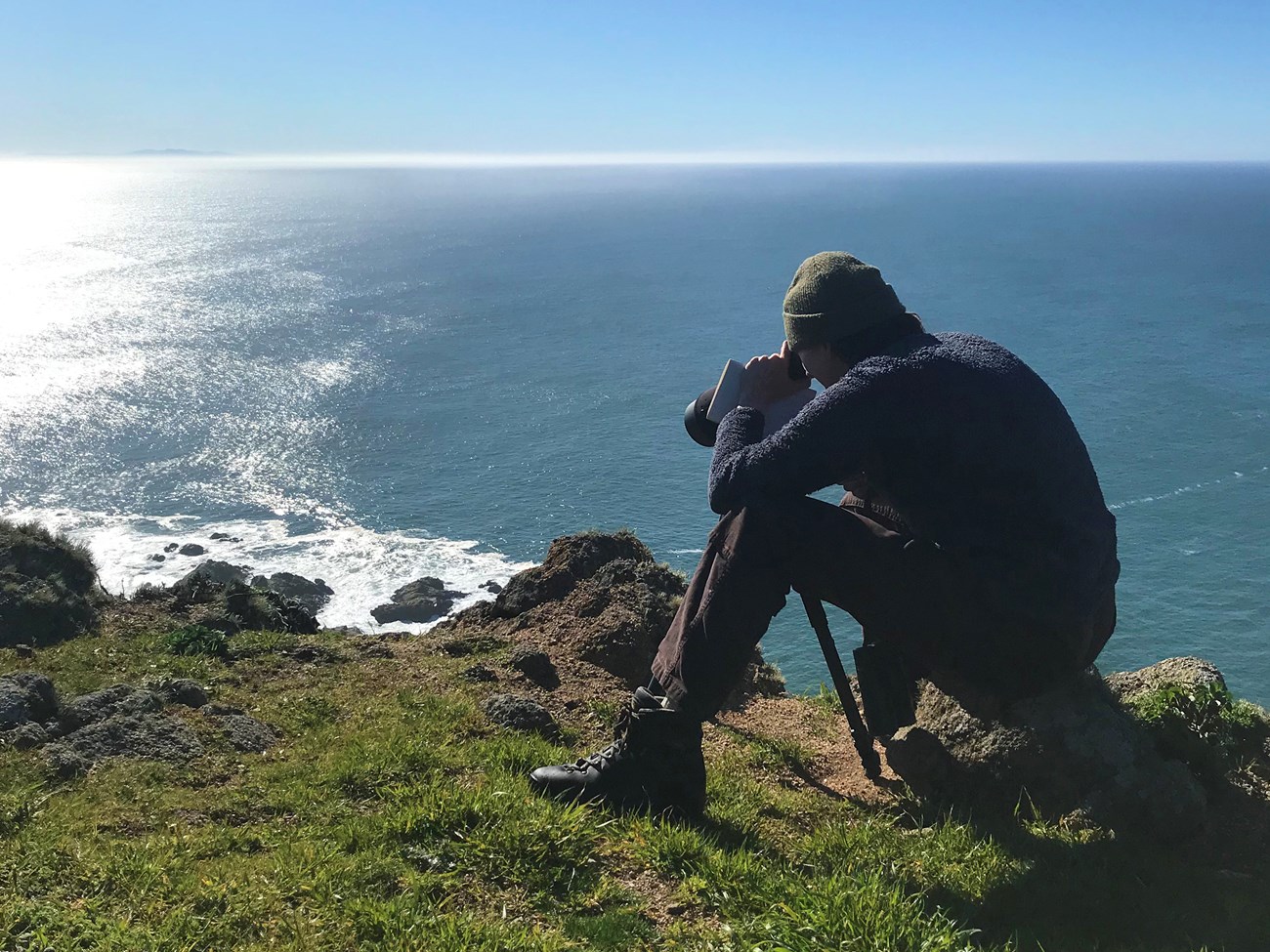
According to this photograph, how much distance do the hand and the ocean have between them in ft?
101

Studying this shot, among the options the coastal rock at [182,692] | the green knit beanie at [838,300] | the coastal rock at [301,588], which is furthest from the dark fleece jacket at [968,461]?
the coastal rock at [301,588]

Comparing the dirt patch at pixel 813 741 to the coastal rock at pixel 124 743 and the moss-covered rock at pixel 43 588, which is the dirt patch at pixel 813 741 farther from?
the moss-covered rock at pixel 43 588

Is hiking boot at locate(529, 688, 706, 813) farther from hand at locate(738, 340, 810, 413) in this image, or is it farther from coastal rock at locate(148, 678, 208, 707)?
coastal rock at locate(148, 678, 208, 707)

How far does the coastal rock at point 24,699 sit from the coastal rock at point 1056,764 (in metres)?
5.41

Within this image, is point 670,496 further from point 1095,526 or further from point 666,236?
point 666,236

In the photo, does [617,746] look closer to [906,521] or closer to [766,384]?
[906,521]

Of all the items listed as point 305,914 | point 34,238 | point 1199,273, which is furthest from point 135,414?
point 34,238

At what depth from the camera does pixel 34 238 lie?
7052 inches

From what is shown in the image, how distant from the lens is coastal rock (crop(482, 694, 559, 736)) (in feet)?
22.7

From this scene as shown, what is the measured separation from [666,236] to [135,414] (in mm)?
128163

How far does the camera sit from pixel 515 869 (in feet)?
15.3

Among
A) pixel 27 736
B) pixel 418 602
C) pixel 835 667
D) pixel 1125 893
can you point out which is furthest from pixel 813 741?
pixel 418 602

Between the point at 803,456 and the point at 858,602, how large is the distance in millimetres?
804

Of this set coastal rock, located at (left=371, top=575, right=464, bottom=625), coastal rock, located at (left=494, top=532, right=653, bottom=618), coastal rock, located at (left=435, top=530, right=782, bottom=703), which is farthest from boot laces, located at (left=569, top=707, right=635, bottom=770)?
coastal rock, located at (left=371, top=575, right=464, bottom=625)
